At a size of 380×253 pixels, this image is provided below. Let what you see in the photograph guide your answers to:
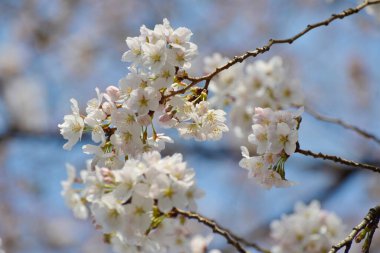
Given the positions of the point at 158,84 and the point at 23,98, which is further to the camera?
the point at 23,98

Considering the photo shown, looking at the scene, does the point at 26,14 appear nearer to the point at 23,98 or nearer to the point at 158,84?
the point at 23,98

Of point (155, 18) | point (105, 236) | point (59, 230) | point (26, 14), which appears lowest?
Answer: point (105, 236)

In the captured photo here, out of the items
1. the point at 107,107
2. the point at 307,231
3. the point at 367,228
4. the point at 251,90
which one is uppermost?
the point at 251,90

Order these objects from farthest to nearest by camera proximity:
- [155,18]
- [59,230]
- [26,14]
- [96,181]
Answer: [59,230]
[26,14]
[155,18]
[96,181]

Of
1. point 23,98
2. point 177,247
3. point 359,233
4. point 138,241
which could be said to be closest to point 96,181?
point 138,241

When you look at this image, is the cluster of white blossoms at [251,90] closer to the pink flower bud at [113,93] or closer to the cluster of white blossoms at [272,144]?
the cluster of white blossoms at [272,144]

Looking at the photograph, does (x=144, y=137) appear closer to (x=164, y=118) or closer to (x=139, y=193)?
(x=164, y=118)

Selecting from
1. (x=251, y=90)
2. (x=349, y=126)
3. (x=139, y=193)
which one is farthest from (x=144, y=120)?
(x=251, y=90)
